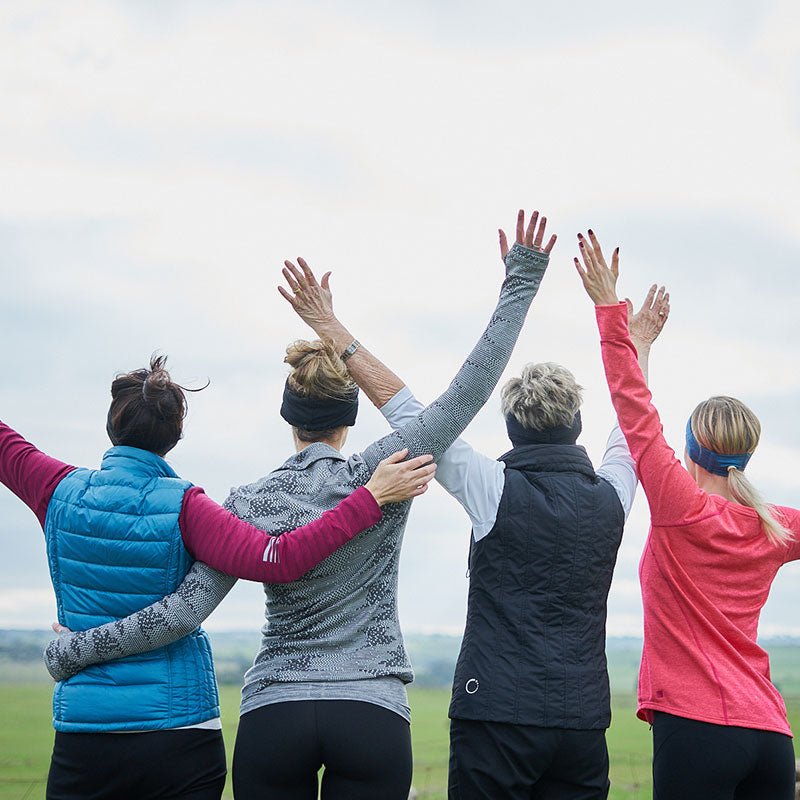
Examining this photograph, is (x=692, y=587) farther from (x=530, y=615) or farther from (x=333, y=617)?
(x=333, y=617)

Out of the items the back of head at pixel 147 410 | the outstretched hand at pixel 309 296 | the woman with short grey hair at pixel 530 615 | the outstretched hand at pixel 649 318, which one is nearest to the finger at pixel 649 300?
the outstretched hand at pixel 649 318

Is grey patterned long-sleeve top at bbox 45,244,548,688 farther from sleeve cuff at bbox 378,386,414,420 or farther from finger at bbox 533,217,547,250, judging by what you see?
finger at bbox 533,217,547,250

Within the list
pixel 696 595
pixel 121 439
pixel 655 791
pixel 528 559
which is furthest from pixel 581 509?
pixel 121 439

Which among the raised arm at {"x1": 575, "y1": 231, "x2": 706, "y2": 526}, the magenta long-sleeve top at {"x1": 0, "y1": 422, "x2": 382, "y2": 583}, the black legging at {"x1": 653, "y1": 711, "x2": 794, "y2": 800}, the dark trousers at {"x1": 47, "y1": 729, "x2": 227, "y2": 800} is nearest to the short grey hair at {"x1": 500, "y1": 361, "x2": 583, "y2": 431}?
the raised arm at {"x1": 575, "y1": 231, "x2": 706, "y2": 526}

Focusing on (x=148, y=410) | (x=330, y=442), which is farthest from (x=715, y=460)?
(x=148, y=410)

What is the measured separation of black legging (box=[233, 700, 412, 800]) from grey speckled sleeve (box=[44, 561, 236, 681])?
368mm

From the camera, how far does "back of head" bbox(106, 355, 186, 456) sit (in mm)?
2902

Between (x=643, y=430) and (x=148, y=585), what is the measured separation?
1692 mm

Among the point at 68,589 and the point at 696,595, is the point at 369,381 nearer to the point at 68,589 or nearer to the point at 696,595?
the point at 68,589

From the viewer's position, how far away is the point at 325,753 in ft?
8.96

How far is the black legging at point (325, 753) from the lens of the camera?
8.87 feet

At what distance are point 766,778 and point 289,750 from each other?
5.44 ft

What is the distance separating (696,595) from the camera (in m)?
3.20

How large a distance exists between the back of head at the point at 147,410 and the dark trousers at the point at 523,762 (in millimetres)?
1322
